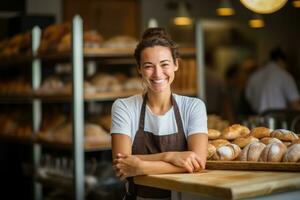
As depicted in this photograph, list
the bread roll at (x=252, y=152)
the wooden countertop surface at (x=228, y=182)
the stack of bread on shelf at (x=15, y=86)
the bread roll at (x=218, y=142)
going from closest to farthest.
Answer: the wooden countertop surface at (x=228, y=182) < the bread roll at (x=252, y=152) < the bread roll at (x=218, y=142) < the stack of bread on shelf at (x=15, y=86)

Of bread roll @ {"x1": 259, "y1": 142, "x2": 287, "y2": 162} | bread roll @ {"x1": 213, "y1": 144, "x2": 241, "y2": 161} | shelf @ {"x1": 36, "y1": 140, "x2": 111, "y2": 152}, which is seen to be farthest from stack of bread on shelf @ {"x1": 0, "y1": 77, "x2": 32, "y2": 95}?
bread roll @ {"x1": 259, "y1": 142, "x2": 287, "y2": 162}

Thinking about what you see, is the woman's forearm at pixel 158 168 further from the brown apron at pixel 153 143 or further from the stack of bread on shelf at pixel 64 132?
the stack of bread on shelf at pixel 64 132

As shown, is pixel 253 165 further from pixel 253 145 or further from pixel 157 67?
pixel 157 67

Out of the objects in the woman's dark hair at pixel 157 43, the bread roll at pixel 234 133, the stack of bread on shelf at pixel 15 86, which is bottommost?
the bread roll at pixel 234 133

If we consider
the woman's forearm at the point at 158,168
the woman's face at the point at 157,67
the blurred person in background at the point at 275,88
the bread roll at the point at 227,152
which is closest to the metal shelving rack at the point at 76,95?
the blurred person in background at the point at 275,88

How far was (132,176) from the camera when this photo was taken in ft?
8.37

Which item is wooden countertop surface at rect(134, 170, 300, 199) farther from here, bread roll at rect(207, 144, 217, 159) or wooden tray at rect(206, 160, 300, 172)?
bread roll at rect(207, 144, 217, 159)

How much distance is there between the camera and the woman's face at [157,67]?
8.80 feet

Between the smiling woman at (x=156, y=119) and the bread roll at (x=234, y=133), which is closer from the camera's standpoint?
the smiling woman at (x=156, y=119)

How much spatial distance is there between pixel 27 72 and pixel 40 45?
4.40ft

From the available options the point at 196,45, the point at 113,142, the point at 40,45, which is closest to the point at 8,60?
the point at 40,45

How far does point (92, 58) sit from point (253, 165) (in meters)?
3.37

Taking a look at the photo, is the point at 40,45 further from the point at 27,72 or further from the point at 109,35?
the point at 109,35

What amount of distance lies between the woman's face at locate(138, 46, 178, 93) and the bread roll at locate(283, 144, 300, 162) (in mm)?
588
